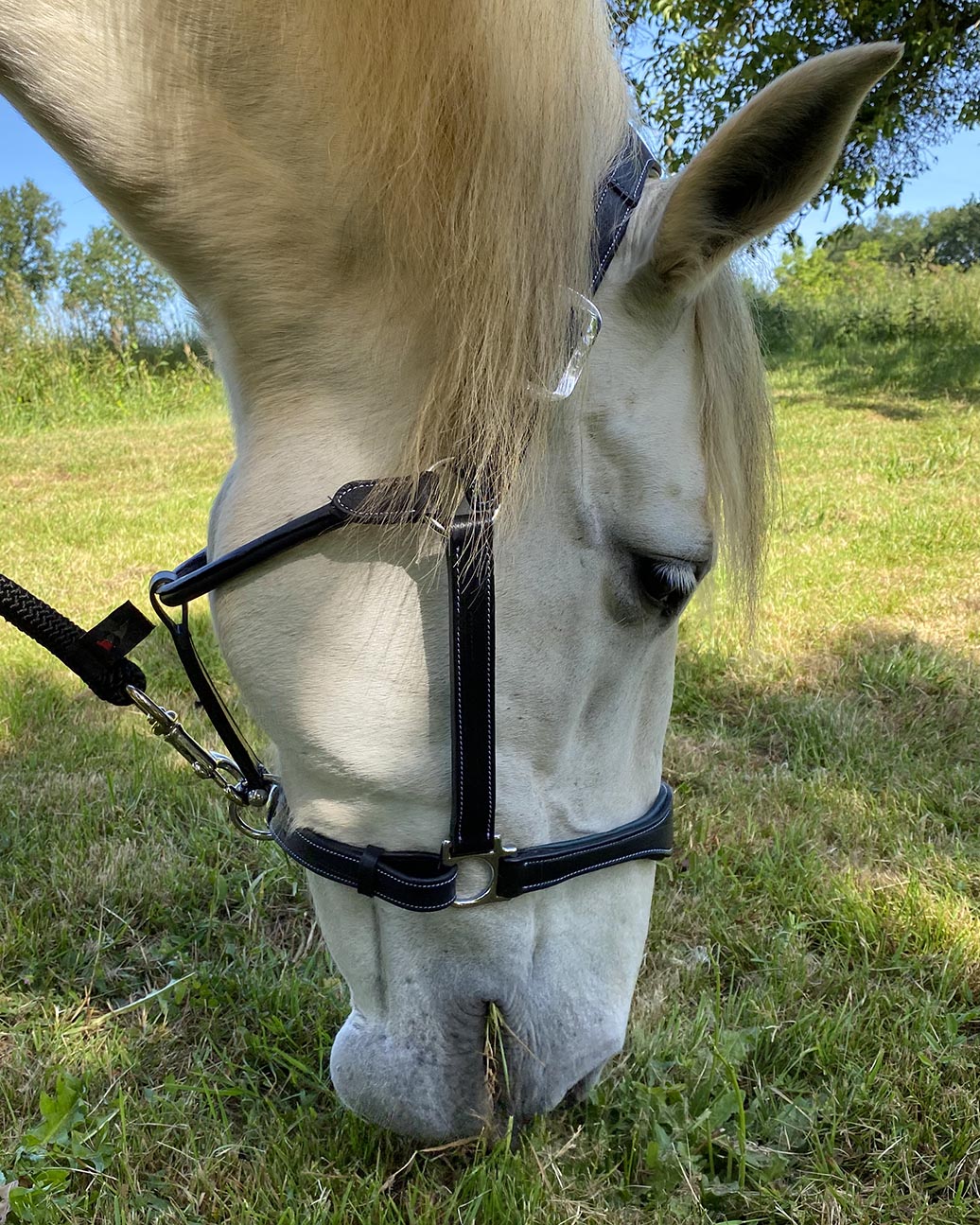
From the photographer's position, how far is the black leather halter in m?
0.92

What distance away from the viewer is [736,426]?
109 cm

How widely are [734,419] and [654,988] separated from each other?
108cm

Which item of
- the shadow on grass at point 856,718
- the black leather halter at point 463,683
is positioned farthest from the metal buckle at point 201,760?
the shadow on grass at point 856,718

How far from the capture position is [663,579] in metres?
0.99

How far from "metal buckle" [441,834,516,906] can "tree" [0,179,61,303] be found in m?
7.91

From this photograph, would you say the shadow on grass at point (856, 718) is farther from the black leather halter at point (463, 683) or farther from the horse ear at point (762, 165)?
the horse ear at point (762, 165)

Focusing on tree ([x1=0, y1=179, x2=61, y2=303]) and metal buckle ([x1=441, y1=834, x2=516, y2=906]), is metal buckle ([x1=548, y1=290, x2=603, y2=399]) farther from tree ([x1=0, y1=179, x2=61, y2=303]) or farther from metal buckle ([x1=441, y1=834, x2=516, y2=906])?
tree ([x1=0, y1=179, x2=61, y2=303])

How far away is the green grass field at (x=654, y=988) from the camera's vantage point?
3.98 ft

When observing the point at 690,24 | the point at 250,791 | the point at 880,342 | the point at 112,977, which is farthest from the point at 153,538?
the point at 880,342

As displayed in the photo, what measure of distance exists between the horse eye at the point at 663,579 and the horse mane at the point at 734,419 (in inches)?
5.1

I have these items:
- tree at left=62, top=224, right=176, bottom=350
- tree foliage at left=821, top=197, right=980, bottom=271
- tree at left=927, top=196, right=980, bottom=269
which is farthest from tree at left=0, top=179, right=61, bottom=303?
tree at left=927, top=196, right=980, bottom=269

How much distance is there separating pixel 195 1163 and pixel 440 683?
33.1 inches

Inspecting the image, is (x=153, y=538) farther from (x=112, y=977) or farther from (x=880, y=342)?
(x=880, y=342)

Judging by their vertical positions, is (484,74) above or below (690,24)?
below
